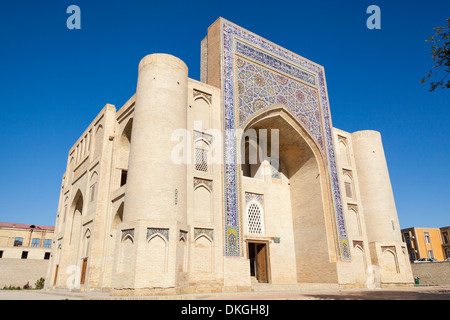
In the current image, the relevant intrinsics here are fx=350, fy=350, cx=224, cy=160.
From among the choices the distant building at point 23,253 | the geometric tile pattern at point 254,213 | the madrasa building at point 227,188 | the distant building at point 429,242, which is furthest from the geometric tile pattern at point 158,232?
the distant building at point 429,242

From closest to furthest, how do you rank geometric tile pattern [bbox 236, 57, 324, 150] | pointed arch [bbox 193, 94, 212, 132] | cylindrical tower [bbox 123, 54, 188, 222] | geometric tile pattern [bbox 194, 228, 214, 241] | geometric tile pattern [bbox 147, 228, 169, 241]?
geometric tile pattern [bbox 147, 228, 169, 241]
cylindrical tower [bbox 123, 54, 188, 222]
geometric tile pattern [bbox 194, 228, 214, 241]
pointed arch [bbox 193, 94, 212, 132]
geometric tile pattern [bbox 236, 57, 324, 150]

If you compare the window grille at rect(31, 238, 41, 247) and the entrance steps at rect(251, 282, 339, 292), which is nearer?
the entrance steps at rect(251, 282, 339, 292)

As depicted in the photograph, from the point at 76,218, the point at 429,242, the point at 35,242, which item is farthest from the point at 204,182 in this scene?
the point at 429,242

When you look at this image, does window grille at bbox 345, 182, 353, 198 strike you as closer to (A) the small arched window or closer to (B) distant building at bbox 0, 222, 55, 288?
(A) the small arched window

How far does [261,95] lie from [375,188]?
6.42 metres

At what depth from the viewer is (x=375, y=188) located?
14.7 m

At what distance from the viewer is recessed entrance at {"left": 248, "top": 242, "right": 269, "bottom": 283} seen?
12.6 meters

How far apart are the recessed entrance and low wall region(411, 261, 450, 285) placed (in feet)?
31.3

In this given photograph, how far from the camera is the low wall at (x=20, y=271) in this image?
21.0 metres

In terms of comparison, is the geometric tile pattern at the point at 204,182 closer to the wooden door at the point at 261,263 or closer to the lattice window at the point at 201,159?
the lattice window at the point at 201,159

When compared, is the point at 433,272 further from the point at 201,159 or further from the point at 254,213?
the point at 201,159

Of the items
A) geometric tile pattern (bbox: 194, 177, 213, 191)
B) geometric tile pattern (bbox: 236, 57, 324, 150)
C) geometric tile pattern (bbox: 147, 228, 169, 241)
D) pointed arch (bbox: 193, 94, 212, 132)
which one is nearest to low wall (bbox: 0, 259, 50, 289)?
geometric tile pattern (bbox: 194, 177, 213, 191)

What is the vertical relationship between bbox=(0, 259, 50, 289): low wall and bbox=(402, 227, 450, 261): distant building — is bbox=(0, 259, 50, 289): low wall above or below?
below

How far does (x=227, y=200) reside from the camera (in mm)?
10422
